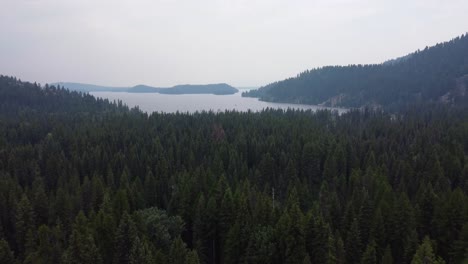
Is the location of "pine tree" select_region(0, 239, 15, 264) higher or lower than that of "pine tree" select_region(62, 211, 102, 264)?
lower

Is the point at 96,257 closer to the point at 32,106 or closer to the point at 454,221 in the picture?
the point at 454,221

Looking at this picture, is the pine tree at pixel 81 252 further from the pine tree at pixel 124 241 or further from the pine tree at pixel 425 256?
the pine tree at pixel 425 256

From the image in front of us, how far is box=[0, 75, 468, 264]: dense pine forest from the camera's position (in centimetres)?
3728

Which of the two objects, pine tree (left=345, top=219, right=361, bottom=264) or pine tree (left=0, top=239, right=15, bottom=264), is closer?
pine tree (left=0, top=239, right=15, bottom=264)

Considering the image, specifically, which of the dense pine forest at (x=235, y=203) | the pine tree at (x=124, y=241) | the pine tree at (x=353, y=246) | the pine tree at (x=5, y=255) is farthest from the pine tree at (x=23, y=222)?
the pine tree at (x=353, y=246)

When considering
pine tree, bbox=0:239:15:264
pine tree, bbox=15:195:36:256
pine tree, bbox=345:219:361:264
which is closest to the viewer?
pine tree, bbox=0:239:15:264

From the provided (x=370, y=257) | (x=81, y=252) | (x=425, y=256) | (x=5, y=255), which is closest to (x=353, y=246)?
(x=370, y=257)

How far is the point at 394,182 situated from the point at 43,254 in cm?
5548

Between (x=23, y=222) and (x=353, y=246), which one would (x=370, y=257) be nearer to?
(x=353, y=246)

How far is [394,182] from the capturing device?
2522 inches

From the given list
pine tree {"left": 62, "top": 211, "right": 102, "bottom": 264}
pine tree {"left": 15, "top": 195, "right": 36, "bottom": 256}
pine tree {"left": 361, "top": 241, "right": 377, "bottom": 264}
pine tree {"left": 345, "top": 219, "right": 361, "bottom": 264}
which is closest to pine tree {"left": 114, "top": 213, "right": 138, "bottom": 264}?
pine tree {"left": 62, "top": 211, "right": 102, "bottom": 264}

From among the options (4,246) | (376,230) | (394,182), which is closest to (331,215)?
(376,230)

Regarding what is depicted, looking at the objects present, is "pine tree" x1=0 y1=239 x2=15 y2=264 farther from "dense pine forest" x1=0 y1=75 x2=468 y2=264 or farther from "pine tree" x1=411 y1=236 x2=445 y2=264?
"pine tree" x1=411 y1=236 x2=445 y2=264

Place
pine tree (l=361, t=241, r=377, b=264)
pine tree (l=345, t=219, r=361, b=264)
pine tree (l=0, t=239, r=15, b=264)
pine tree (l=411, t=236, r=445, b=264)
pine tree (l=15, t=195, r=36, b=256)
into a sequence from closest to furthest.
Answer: pine tree (l=411, t=236, r=445, b=264) < pine tree (l=361, t=241, r=377, b=264) < pine tree (l=0, t=239, r=15, b=264) < pine tree (l=345, t=219, r=361, b=264) < pine tree (l=15, t=195, r=36, b=256)
